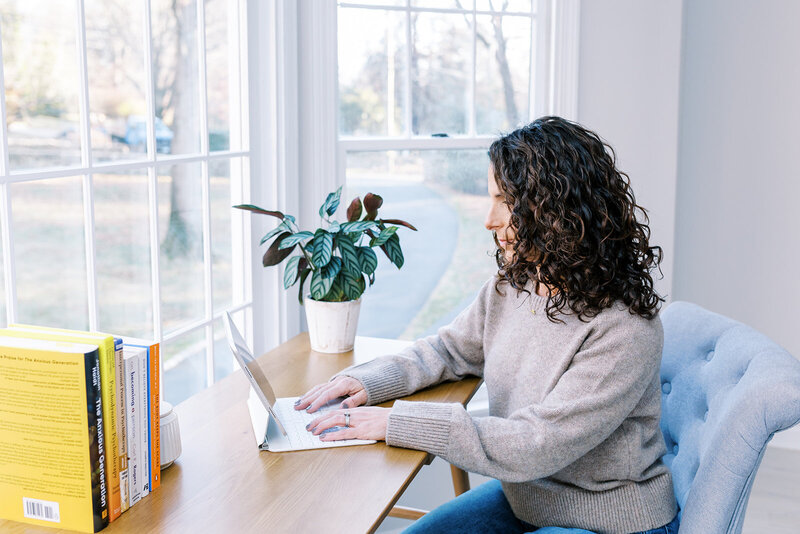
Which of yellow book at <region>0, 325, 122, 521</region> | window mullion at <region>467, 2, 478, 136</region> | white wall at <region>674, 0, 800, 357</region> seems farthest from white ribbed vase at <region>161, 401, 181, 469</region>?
white wall at <region>674, 0, 800, 357</region>

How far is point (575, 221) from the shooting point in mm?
1383

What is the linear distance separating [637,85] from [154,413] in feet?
7.47

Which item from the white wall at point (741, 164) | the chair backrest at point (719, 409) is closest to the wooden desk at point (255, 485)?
the chair backrest at point (719, 409)

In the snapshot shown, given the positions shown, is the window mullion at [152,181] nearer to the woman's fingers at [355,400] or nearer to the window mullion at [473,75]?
the woman's fingers at [355,400]

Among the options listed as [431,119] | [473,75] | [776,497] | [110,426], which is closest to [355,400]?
[110,426]

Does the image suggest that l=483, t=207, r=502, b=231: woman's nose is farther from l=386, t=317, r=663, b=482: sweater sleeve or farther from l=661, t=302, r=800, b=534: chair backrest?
l=661, t=302, r=800, b=534: chair backrest

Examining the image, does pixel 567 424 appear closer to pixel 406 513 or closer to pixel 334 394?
pixel 334 394

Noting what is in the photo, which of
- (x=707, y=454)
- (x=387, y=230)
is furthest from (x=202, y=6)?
(x=707, y=454)

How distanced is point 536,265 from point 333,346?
0.75m

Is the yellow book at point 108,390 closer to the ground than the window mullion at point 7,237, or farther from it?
closer to the ground

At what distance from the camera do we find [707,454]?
4.40 feet

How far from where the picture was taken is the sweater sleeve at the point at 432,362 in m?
1.64

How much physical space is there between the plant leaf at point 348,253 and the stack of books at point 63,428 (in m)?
0.85

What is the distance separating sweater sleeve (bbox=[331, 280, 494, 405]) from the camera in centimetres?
164
